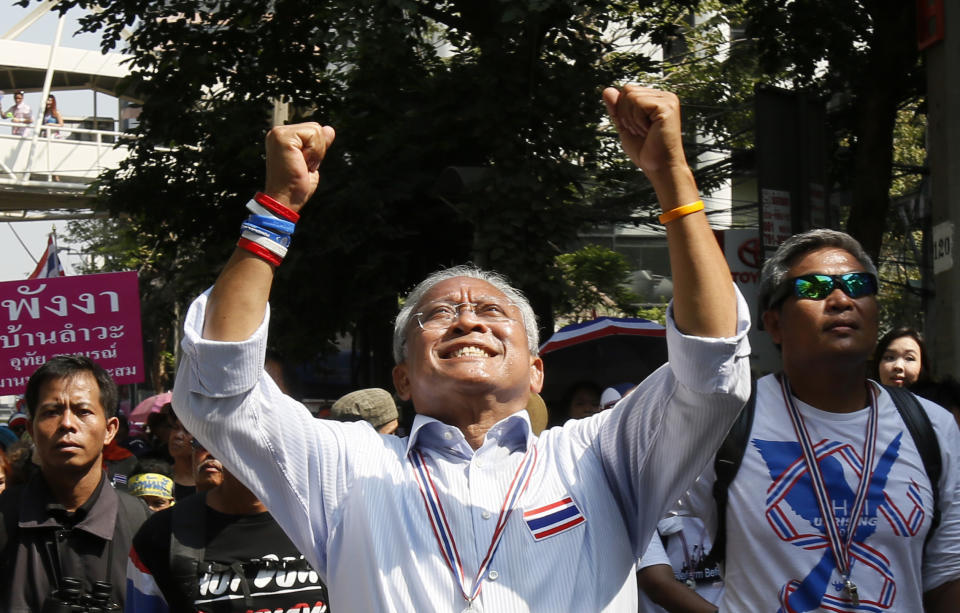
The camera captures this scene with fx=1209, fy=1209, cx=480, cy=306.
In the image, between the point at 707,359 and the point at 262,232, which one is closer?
the point at 707,359

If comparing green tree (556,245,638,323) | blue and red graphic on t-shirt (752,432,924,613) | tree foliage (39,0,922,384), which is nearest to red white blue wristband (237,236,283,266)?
blue and red graphic on t-shirt (752,432,924,613)

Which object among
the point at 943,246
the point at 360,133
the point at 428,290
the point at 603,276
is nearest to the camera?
the point at 428,290

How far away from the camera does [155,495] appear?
6.16 metres

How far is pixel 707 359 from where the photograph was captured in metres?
2.33

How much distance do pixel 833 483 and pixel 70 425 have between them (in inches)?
103

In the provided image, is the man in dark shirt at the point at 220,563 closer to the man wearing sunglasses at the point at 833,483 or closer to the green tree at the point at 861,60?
the man wearing sunglasses at the point at 833,483

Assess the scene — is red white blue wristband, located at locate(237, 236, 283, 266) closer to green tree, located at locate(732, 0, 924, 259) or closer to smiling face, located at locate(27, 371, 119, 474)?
smiling face, located at locate(27, 371, 119, 474)

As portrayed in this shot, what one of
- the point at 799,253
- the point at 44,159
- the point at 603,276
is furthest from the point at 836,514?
the point at 44,159

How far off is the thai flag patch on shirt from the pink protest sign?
8103 millimetres

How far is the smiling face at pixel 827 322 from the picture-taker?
3.24 m

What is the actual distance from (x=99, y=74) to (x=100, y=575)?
36237 millimetres

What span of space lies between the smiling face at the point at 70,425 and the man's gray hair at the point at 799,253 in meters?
2.38

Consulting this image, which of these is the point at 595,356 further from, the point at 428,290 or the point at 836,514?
the point at 428,290

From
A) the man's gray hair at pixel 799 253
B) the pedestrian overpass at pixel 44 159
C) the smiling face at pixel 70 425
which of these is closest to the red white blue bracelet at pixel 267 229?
the man's gray hair at pixel 799 253
